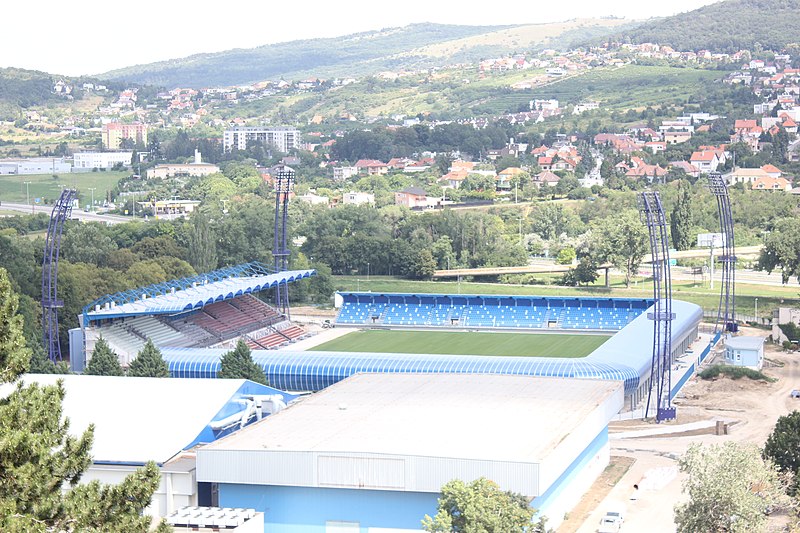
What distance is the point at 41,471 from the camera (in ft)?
58.0

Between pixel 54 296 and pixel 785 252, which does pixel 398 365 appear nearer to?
pixel 54 296

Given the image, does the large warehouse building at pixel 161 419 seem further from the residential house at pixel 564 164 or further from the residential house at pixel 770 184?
the residential house at pixel 564 164

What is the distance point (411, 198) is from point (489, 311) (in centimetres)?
4453

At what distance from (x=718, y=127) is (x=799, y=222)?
7647cm

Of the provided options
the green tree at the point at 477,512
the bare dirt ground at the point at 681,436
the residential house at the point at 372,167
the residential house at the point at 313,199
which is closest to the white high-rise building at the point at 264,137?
the residential house at the point at 372,167

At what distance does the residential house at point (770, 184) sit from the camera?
102m

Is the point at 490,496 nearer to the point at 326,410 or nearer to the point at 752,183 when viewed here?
the point at 326,410

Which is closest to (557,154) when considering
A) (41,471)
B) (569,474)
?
(569,474)

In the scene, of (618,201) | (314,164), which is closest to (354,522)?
(618,201)

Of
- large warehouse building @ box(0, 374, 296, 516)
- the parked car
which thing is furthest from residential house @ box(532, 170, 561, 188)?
the parked car

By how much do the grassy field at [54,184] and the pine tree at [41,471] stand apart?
97.3m

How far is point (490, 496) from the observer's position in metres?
25.2

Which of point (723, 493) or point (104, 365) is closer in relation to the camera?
point (723, 493)

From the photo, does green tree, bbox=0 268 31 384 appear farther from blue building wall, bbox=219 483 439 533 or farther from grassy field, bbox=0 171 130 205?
grassy field, bbox=0 171 130 205
